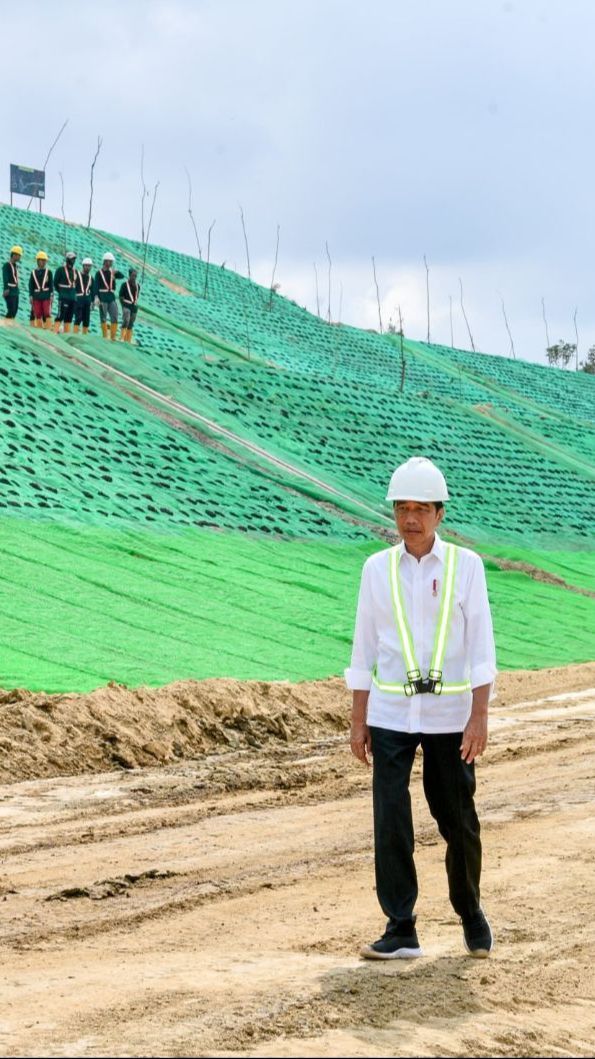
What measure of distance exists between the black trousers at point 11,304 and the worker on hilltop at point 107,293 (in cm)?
164

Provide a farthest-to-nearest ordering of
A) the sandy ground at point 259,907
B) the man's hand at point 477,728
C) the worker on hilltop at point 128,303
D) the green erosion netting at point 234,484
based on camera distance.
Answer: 1. the worker on hilltop at point 128,303
2. the green erosion netting at point 234,484
3. the man's hand at point 477,728
4. the sandy ground at point 259,907

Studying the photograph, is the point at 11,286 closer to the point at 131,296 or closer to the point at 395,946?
the point at 131,296

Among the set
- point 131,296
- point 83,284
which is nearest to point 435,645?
point 83,284

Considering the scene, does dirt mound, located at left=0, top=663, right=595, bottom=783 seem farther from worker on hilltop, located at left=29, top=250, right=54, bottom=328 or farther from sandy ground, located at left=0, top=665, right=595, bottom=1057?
worker on hilltop, located at left=29, top=250, right=54, bottom=328

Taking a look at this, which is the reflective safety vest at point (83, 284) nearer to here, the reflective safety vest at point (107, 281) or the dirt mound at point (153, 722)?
the reflective safety vest at point (107, 281)

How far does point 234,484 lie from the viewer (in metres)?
23.5

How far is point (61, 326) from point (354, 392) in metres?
6.99

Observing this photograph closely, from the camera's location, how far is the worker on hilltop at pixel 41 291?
2778 cm

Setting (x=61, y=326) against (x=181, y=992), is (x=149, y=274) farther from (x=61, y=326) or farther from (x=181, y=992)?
(x=181, y=992)

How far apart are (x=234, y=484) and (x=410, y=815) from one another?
58.8ft

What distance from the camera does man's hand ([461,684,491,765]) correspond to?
5.58 m

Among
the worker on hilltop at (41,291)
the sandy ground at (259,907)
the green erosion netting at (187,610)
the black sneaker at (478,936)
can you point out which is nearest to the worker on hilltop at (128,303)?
the worker on hilltop at (41,291)

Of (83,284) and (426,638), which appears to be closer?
(426,638)

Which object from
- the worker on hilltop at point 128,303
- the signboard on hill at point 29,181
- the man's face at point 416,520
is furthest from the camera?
the signboard on hill at point 29,181
